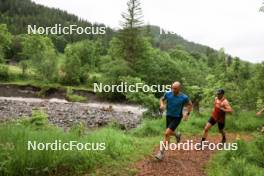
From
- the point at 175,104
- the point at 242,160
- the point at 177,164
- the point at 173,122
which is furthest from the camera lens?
the point at 173,122

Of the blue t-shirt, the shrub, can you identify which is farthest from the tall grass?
the shrub

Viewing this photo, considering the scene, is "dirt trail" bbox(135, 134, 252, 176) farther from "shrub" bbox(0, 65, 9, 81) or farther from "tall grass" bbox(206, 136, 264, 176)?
"shrub" bbox(0, 65, 9, 81)

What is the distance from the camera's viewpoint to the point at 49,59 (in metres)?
76.1

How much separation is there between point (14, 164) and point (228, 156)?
566 cm

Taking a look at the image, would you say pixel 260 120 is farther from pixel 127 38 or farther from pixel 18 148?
pixel 127 38

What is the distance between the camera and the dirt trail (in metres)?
11.1

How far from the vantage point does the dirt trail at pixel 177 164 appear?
1114 centimetres

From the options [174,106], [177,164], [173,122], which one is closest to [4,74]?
[173,122]

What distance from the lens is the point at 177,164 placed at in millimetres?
12039

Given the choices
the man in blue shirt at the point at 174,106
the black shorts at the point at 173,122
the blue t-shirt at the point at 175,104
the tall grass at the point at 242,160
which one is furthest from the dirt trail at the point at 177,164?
the blue t-shirt at the point at 175,104

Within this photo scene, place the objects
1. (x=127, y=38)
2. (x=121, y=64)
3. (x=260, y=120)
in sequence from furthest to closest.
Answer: (x=127, y=38), (x=121, y=64), (x=260, y=120)

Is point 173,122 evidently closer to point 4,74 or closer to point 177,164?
point 177,164

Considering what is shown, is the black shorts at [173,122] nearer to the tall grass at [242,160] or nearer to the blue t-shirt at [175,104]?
the blue t-shirt at [175,104]

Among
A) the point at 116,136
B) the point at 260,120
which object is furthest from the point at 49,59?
the point at 116,136
